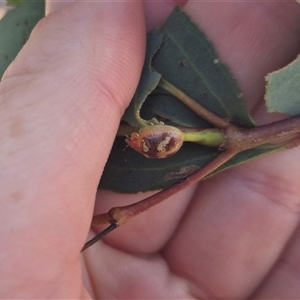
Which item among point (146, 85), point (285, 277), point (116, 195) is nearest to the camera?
point (146, 85)

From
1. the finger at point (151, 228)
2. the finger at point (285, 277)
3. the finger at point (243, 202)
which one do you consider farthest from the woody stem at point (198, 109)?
the finger at point (285, 277)

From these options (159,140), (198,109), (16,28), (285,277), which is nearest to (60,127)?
(159,140)

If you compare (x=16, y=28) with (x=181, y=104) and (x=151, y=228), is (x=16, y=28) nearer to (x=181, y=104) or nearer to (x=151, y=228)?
(x=181, y=104)

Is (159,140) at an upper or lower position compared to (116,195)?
→ upper

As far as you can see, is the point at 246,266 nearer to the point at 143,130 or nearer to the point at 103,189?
the point at 103,189

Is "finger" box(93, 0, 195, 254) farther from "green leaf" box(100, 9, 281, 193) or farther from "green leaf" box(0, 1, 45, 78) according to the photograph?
"green leaf" box(0, 1, 45, 78)

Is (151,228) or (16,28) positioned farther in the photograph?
(151,228)

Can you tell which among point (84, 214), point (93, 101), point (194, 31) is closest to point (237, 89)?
point (194, 31)
